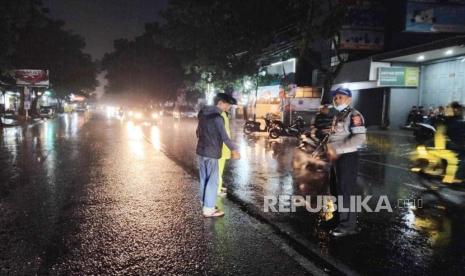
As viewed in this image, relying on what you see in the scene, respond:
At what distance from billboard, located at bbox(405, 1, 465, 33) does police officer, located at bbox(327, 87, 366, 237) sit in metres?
23.3

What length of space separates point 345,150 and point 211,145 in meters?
2.04

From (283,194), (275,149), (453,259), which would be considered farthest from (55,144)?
(453,259)

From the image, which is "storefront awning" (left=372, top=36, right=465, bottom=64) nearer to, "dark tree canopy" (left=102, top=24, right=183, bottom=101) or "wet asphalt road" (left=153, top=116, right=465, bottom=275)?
"wet asphalt road" (left=153, top=116, right=465, bottom=275)

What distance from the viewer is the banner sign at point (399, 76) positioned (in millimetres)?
24781

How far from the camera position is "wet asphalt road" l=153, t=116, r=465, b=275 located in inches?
177

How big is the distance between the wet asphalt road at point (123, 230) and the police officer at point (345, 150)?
3.42ft

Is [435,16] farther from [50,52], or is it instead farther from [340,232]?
[50,52]

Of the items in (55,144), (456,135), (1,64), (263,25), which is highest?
(263,25)

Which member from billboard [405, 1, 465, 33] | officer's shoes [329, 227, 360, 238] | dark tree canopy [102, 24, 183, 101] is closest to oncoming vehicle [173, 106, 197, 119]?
dark tree canopy [102, 24, 183, 101]

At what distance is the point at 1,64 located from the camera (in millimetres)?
23812

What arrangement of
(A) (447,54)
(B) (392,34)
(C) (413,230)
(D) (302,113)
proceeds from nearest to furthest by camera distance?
1. (C) (413,230)
2. (A) (447,54)
3. (B) (392,34)
4. (D) (302,113)

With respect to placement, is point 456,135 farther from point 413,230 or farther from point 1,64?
point 1,64

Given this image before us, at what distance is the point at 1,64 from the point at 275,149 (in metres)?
18.2

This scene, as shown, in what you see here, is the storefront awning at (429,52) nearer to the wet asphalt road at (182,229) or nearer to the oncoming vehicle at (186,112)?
the wet asphalt road at (182,229)
